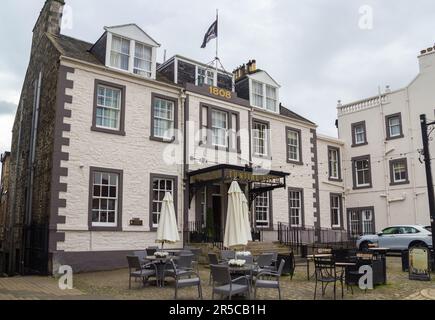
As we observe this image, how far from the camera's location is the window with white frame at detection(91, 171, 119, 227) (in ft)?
52.1

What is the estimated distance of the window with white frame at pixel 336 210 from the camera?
2590 centimetres

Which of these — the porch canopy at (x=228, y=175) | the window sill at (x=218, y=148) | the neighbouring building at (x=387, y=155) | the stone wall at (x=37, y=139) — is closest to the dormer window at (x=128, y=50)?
the stone wall at (x=37, y=139)

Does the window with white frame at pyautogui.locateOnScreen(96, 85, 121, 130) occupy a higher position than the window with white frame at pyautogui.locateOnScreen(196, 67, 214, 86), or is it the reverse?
the window with white frame at pyautogui.locateOnScreen(196, 67, 214, 86)

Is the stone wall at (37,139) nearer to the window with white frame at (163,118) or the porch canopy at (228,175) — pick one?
the window with white frame at (163,118)

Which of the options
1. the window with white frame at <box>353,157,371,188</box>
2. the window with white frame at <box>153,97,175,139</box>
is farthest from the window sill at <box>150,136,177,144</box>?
the window with white frame at <box>353,157,371,188</box>

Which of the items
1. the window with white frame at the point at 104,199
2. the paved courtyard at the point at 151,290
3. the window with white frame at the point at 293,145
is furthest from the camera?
the window with white frame at the point at 293,145

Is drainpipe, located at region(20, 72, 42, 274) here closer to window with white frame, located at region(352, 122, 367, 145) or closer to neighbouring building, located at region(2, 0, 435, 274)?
neighbouring building, located at region(2, 0, 435, 274)

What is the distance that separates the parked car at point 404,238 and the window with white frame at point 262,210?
4904 mm

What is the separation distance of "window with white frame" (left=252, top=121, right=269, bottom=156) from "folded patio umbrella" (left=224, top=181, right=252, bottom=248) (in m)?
9.10

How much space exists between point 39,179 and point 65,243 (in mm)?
3673

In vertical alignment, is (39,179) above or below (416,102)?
below

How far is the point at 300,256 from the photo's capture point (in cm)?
1833
